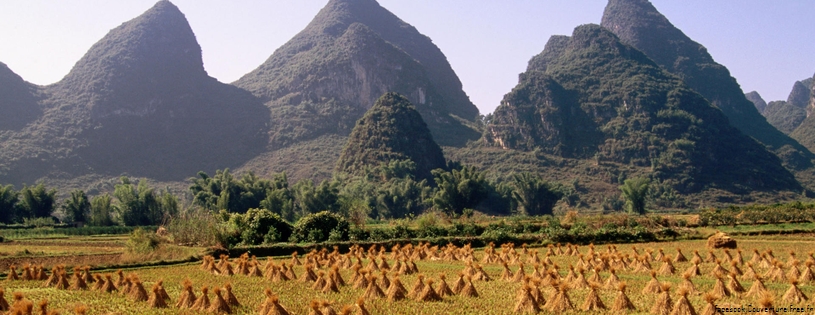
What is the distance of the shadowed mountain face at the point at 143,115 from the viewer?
114m

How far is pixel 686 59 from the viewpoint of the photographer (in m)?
166

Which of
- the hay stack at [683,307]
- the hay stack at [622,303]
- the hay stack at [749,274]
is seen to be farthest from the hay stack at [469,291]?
the hay stack at [749,274]

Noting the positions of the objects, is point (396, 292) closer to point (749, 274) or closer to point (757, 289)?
point (757, 289)

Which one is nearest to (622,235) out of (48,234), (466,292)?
(466,292)

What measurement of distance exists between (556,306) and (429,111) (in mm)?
132633

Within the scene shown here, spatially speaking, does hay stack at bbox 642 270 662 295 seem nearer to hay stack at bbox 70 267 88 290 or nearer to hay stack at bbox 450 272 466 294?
hay stack at bbox 450 272 466 294

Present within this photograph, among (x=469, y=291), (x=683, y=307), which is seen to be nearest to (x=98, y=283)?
(x=469, y=291)

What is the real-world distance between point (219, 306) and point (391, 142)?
83.8 metres

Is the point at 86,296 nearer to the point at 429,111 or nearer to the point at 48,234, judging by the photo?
the point at 48,234

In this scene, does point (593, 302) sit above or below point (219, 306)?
above

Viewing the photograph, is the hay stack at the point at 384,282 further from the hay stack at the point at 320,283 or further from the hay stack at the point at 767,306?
the hay stack at the point at 767,306

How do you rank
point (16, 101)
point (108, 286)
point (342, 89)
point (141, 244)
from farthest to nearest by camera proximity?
point (342, 89) → point (16, 101) → point (141, 244) → point (108, 286)

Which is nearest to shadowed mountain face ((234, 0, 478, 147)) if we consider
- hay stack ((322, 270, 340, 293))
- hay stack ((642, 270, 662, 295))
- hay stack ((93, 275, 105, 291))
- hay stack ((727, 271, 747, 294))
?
hay stack ((93, 275, 105, 291))

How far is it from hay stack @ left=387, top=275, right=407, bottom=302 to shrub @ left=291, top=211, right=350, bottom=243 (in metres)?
20.3
